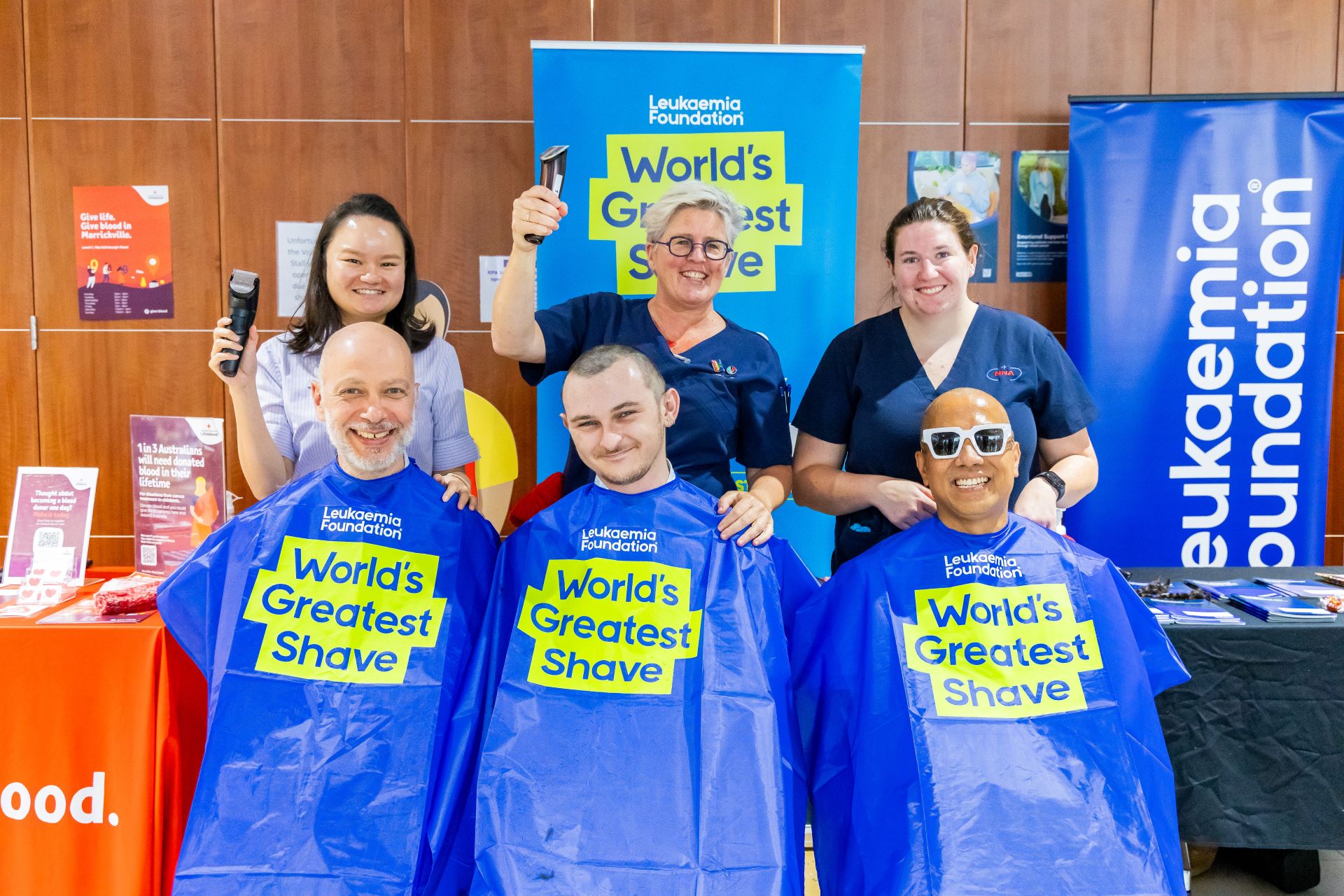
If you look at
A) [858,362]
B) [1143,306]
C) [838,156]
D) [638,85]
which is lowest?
[858,362]

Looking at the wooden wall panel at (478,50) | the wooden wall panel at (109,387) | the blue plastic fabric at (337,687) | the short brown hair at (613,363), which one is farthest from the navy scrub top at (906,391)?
the wooden wall panel at (109,387)

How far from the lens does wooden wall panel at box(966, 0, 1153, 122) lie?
3412 mm

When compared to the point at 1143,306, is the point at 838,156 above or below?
above

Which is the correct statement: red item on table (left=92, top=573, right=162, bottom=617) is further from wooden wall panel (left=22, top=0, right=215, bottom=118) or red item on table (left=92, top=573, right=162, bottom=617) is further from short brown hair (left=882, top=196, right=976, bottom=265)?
wooden wall panel (left=22, top=0, right=215, bottom=118)

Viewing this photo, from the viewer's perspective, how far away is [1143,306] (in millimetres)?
3213

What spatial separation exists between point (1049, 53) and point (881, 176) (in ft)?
2.63

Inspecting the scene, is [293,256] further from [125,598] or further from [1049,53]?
[1049,53]

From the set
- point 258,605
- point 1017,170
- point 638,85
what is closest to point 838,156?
point 638,85

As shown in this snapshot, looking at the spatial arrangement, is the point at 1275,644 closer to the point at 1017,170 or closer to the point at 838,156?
the point at 838,156

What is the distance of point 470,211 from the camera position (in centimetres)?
345

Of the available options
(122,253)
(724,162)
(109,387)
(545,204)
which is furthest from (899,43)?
(109,387)

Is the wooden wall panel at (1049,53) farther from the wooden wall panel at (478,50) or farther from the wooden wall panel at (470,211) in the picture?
the wooden wall panel at (470,211)

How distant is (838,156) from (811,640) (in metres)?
1.92

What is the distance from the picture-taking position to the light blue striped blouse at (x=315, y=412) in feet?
6.25
